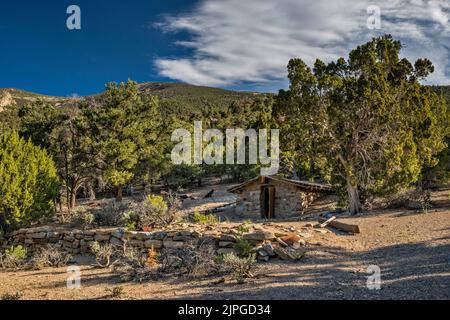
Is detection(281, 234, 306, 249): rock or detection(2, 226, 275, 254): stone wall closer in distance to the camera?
detection(281, 234, 306, 249): rock

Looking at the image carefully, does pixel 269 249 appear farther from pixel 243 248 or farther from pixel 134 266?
pixel 134 266

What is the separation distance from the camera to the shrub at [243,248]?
35.2 ft

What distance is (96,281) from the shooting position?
10047 millimetres

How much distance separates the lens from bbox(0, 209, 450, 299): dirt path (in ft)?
23.6

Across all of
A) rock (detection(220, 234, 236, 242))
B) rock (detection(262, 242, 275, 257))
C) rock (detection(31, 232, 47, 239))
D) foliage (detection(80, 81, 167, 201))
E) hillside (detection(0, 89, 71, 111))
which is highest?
hillside (detection(0, 89, 71, 111))

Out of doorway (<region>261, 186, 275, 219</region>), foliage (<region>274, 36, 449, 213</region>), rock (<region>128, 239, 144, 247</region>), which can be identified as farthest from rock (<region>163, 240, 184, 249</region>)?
doorway (<region>261, 186, 275, 219</region>)

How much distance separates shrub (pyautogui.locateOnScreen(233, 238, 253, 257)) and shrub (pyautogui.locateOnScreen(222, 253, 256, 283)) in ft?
3.59

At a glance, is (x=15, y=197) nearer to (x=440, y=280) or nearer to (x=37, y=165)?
(x=37, y=165)

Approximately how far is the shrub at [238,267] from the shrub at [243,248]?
1095 mm

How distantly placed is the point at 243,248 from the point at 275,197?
532 inches

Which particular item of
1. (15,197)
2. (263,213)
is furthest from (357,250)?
(15,197)

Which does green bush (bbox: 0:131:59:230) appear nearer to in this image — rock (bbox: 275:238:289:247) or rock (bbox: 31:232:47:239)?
rock (bbox: 31:232:47:239)

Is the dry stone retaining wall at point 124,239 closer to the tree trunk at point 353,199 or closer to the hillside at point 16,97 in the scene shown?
the tree trunk at point 353,199

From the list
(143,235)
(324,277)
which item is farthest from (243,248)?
(143,235)
